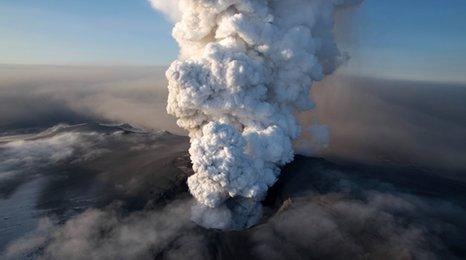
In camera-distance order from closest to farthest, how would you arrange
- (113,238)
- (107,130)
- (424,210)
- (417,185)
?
Answer: (113,238), (424,210), (417,185), (107,130)

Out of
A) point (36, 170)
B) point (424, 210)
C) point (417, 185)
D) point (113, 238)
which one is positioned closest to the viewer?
point (113, 238)

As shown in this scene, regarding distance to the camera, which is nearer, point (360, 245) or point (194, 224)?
point (360, 245)

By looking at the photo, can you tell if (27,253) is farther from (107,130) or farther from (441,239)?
(107,130)

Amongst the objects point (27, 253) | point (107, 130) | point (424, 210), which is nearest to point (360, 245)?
point (424, 210)

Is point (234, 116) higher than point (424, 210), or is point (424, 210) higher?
point (234, 116)

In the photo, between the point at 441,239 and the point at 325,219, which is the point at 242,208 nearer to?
the point at 325,219

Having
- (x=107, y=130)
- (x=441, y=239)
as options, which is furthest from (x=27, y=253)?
(x=107, y=130)
